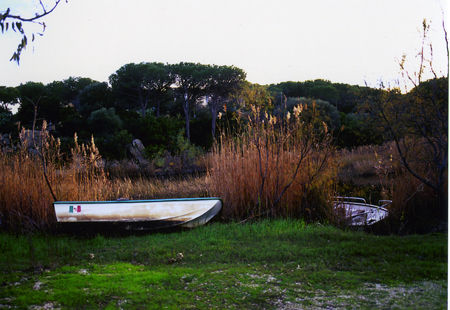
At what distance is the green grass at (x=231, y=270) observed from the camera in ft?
8.29

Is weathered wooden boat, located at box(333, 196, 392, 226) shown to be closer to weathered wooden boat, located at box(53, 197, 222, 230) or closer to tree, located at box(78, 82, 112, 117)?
weathered wooden boat, located at box(53, 197, 222, 230)

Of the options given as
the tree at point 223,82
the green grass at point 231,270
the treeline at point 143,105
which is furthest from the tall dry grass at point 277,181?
the tree at point 223,82

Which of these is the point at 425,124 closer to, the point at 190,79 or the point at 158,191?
the point at 158,191

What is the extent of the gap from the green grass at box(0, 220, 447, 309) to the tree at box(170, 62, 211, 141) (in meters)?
5.02

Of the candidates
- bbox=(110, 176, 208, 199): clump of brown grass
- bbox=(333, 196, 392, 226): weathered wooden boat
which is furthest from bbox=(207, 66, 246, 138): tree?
bbox=(333, 196, 392, 226): weathered wooden boat

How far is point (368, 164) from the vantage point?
880cm

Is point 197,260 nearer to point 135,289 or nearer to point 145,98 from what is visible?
point 135,289

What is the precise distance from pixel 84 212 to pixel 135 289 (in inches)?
74.9

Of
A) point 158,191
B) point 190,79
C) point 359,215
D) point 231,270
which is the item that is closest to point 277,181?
point 359,215

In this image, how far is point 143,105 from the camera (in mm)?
9273

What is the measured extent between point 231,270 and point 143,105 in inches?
269

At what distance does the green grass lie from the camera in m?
2.53

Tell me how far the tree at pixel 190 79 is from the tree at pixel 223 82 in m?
0.21

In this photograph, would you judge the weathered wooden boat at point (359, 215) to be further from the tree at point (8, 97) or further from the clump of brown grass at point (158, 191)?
the tree at point (8, 97)
